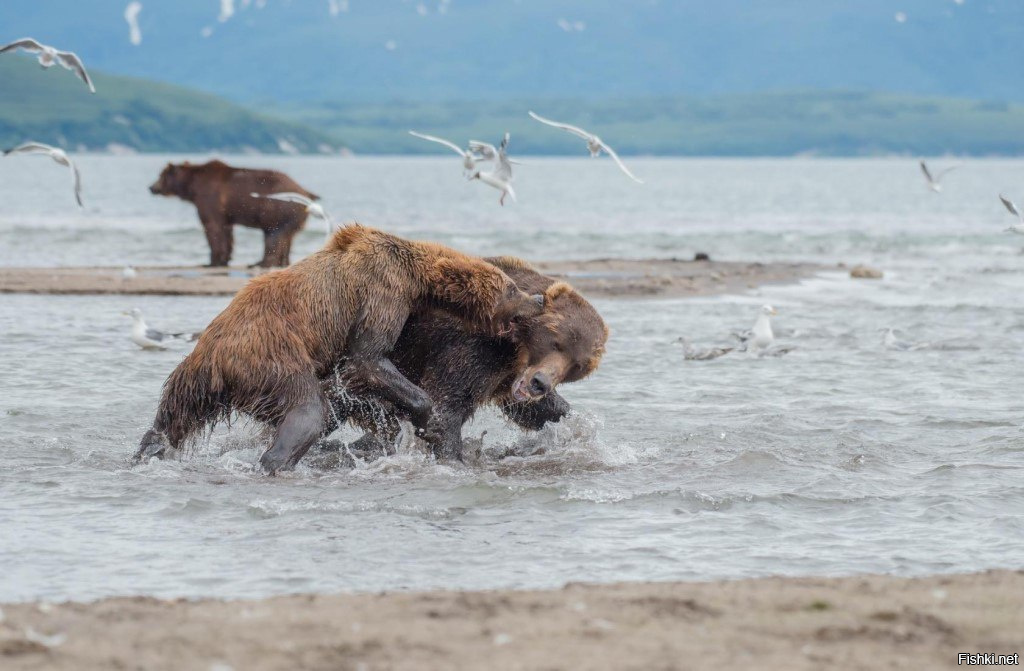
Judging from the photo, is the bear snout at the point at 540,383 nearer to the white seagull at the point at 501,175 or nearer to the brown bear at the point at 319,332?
the brown bear at the point at 319,332

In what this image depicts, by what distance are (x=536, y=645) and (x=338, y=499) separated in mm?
3059

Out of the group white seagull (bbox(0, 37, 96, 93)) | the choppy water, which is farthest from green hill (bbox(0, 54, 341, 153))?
the choppy water

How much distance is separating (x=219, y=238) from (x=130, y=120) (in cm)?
17168

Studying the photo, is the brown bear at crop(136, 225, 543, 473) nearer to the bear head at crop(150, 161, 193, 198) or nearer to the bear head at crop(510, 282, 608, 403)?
the bear head at crop(510, 282, 608, 403)

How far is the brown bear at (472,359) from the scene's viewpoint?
330 inches

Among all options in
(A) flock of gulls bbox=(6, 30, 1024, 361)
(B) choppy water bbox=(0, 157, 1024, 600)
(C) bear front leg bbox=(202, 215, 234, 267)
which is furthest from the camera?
(C) bear front leg bbox=(202, 215, 234, 267)

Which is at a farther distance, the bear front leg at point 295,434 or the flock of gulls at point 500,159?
the flock of gulls at point 500,159

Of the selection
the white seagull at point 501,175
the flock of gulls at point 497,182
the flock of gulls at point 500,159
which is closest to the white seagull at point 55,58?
the flock of gulls at point 497,182

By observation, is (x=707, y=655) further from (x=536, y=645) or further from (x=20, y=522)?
(x=20, y=522)

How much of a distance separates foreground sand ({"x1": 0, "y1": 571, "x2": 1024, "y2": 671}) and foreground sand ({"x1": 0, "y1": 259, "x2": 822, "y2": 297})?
12.7 m

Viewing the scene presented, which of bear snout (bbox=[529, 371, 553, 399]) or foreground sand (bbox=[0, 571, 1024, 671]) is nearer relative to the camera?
foreground sand (bbox=[0, 571, 1024, 671])

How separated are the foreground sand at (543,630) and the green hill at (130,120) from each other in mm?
177678

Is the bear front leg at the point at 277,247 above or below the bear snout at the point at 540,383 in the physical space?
below

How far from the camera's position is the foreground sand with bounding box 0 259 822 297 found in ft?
62.1
